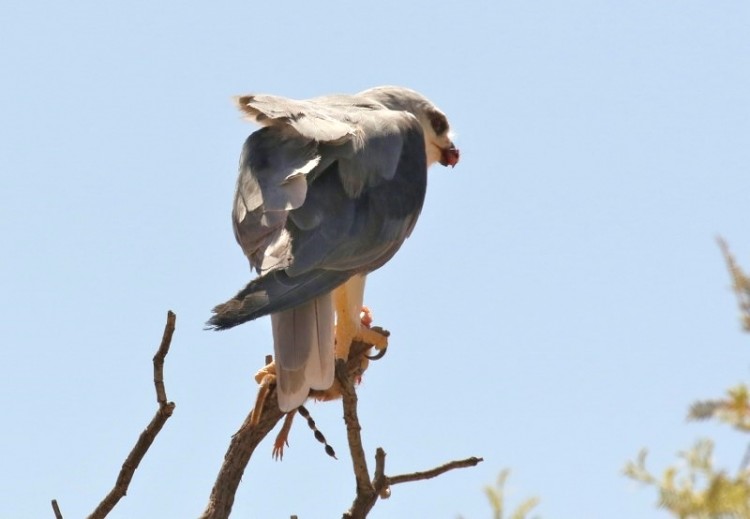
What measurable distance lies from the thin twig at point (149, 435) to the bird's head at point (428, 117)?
3261 mm

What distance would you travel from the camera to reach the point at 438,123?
23.3 feet

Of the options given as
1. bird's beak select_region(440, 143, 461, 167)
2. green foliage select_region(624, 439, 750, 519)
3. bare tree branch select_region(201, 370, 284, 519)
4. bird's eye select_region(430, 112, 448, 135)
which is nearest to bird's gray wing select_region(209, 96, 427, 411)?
bare tree branch select_region(201, 370, 284, 519)

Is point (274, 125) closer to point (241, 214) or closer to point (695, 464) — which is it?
point (241, 214)

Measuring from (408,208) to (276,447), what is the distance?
54.2 inches

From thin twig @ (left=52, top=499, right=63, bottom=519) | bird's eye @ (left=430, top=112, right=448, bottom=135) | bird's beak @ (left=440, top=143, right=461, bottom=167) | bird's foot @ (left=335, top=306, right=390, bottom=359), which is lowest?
thin twig @ (left=52, top=499, right=63, bottom=519)

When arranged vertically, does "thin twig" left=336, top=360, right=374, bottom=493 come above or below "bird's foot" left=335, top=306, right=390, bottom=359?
below

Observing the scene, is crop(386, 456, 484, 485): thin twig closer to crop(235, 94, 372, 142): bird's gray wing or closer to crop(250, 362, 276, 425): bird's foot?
crop(250, 362, 276, 425): bird's foot

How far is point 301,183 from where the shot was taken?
538 centimetres

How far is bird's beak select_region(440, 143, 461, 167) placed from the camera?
7.19 m

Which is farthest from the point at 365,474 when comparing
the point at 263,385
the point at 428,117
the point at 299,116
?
the point at 428,117

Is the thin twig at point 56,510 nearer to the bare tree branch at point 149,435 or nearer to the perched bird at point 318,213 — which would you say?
the bare tree branch at point 149,435

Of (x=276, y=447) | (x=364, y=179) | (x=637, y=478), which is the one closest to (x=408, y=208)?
(x=364, y=179)

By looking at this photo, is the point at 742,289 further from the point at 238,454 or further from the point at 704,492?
the point at 238,454

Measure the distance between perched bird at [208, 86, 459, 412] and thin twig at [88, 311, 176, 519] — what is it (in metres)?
0.56
